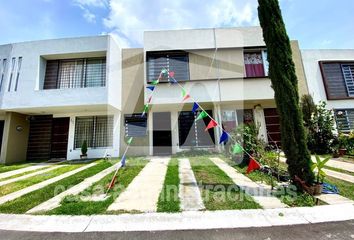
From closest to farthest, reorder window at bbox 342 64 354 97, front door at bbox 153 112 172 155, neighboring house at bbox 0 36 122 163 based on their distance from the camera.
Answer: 1. neighboring house at bbox 0 36 122 163
2. front door at bbox 153 112 172 155
3. window at bbox 342 64 354 97

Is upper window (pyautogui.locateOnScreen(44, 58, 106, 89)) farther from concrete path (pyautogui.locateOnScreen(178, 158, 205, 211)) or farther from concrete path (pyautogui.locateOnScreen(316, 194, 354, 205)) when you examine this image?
concrete path (pyautogui.locateOnScreen(316, 194, 354, 205))

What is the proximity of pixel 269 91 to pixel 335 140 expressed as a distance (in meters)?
4.36

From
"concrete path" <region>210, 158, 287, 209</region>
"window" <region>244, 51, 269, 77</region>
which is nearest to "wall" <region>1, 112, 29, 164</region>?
"concrete path" <region>210, 158, 287, 209</region>

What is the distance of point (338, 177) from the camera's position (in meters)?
5.71

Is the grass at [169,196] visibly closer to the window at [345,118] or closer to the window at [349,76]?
the window at [345,118]

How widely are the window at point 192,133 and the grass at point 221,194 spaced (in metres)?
5.83

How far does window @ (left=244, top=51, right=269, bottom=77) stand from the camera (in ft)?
39.4

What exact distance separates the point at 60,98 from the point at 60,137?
3.63 meters

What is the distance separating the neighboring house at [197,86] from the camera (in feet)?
37.1

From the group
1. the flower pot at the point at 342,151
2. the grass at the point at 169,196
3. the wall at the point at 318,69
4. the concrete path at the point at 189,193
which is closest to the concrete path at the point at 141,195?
the grass at the point at 169,196

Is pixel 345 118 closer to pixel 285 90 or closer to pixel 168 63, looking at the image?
pixel 285 90

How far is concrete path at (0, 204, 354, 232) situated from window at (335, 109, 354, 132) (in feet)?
37.2

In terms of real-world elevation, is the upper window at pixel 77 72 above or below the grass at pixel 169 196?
above

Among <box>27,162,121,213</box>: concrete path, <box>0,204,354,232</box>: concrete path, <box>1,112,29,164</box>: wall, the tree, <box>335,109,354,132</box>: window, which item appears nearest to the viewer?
<box>0,204,354,232</box>: concrete path
